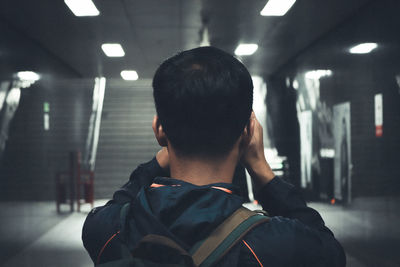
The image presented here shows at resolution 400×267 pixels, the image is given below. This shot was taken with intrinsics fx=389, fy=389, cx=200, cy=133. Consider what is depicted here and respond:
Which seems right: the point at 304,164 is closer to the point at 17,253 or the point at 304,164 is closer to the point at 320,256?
the point at 17,253

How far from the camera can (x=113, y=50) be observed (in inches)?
264

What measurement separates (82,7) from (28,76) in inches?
59.2

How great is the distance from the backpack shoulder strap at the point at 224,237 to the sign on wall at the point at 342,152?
4319mm

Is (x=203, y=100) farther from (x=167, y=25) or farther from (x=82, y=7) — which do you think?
(x=167, y=25)

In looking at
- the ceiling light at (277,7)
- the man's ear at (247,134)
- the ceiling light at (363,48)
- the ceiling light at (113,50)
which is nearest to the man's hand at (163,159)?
the man's ear at (247,134)

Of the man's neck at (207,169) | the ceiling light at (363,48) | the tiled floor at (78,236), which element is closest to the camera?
the man's neck at (207,169)

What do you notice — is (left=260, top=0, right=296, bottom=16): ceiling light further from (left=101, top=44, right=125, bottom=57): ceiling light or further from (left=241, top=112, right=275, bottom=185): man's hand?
(left=241, top=112, right=275, bottom=185): man's hand

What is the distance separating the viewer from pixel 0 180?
4.49 metres

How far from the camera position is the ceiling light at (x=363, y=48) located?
4.10 m

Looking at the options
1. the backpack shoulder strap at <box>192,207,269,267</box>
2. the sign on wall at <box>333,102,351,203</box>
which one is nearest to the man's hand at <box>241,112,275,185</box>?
the backpack shoulder strap at <box>192,207,269,267</box>

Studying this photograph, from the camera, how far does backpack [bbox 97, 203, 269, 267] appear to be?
2.33 ft

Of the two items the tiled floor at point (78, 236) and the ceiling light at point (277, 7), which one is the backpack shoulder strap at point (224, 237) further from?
the ceiling light at point (277, 7)

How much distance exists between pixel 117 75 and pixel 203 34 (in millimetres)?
4197

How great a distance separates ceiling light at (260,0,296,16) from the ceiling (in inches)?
3.0
